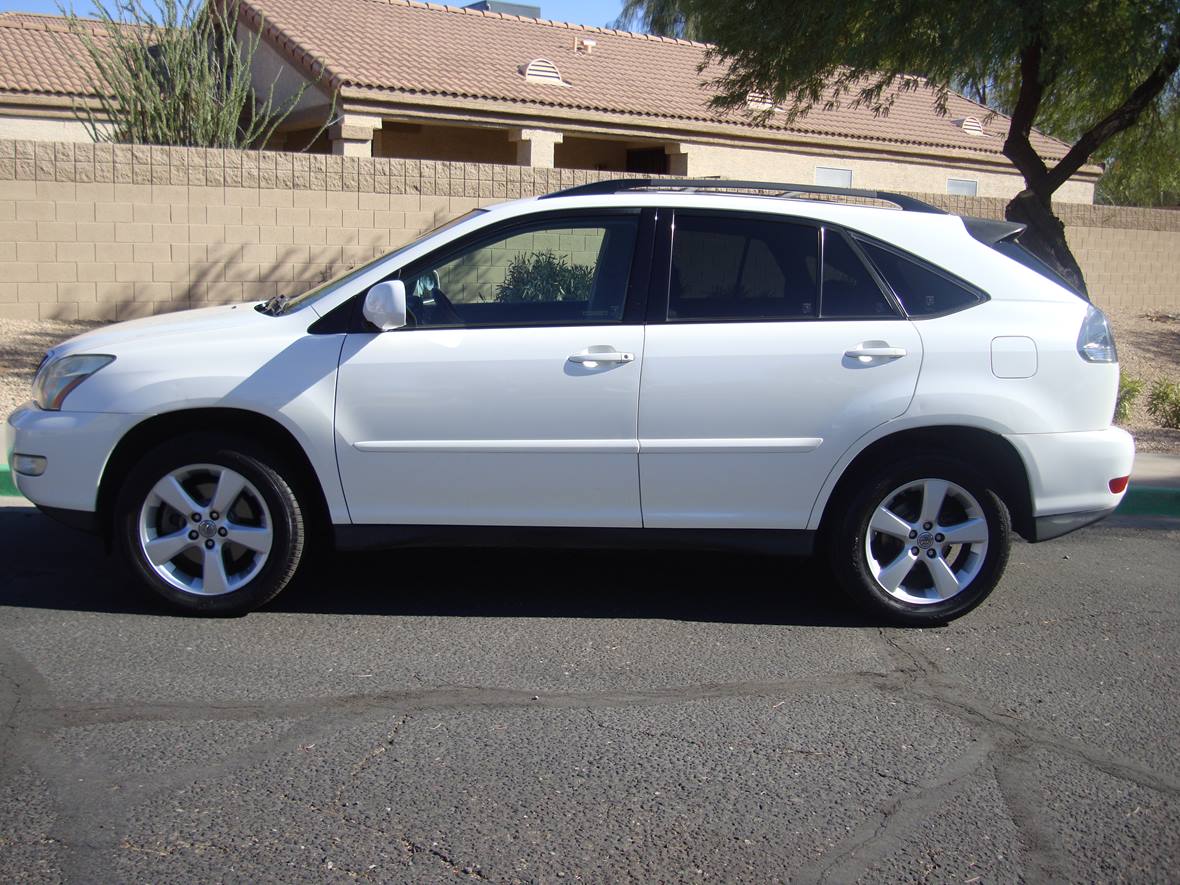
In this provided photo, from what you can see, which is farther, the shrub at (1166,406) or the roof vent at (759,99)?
the roof vent at (759,99)

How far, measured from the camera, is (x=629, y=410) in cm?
539

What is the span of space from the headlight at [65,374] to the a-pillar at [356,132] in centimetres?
1492

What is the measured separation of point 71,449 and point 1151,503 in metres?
6.69

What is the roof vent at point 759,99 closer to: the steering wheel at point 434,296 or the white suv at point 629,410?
the white suv at point 629,410

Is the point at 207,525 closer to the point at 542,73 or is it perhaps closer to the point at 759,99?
the point at 759,99

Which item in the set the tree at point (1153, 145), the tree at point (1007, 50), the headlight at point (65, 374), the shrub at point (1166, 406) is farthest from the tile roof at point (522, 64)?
the headlight at point (65, 374)

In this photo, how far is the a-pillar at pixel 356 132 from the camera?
19797 mm

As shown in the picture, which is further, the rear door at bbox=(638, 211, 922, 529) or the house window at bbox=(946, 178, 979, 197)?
the house window at bbox=(946, 178, 979, 197)

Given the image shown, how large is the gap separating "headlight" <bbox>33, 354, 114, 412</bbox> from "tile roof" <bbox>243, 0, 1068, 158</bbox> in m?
15.3

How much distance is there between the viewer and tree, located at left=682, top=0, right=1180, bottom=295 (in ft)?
35.0

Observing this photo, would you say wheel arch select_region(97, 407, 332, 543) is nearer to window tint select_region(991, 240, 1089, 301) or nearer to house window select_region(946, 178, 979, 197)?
window tint select_region(991, 240, 1089, 301)

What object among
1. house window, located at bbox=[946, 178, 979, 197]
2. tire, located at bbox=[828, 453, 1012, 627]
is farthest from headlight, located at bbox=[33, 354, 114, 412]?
house window, located at bbox=[946, 178, 979, 197]

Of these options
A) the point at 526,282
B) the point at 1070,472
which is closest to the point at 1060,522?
the point at 1070,472

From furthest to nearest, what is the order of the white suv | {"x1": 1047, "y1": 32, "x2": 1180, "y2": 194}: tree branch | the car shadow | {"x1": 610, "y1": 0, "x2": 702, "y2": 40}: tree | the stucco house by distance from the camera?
{"x1": 610, "y1": 0, "x2": 702, "y2": 40}: tree
the stucco house
{"x1": 1047, "y1": 32, "x2": 1180, "y2": 194}: tree branch
the car shadow
the white suv
